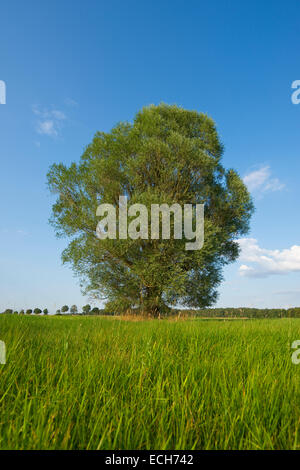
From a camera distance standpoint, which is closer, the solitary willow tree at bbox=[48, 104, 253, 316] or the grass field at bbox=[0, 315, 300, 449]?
the grass field at bbox=[0, 315, 300, 449]

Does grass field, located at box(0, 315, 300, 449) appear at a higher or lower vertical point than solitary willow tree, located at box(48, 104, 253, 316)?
lower

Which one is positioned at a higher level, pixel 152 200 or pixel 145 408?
pixel 152 200

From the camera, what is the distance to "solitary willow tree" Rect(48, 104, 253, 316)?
58.0 feet

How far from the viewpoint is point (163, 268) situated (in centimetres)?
1739

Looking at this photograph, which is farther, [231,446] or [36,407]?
[36,407]

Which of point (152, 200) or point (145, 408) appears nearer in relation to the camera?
point (145, 408)

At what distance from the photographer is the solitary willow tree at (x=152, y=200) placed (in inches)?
696

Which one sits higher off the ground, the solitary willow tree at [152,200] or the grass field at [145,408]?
the solitary willow tree at [152,200]

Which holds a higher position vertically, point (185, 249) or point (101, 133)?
point (101, 133)

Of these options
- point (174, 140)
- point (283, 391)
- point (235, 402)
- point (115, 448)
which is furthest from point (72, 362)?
point (174, 140)

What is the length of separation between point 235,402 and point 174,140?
60.1 ft

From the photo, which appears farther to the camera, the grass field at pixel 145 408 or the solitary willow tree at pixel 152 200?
the solitary willow tree at pixel 152 200

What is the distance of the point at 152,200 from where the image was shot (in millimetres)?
16922
